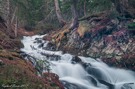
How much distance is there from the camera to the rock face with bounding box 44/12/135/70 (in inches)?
726

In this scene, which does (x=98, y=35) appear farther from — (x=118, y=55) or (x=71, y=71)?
(x=71, y=71)

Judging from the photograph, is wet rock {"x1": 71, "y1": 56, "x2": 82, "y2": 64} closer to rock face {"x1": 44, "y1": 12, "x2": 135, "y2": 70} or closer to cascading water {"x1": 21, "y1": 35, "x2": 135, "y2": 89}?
cascading water {"x1": 21, "y1": 35, "x2": 135, "y2": 89}

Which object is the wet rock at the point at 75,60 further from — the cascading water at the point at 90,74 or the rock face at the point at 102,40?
the rock face at the point at 102,40

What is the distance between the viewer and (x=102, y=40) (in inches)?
788

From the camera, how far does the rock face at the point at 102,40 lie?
60.5 feet

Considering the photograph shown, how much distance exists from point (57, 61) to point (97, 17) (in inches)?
344

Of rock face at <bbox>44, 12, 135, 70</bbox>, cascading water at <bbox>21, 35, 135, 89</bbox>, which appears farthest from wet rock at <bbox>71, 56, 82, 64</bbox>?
rock face at <bbox>44, 12, 135, 70</bbox>

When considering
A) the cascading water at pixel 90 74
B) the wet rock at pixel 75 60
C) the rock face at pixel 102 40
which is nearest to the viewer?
the cascading water at pixel 90 74

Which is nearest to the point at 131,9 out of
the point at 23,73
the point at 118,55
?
the point at 118,55

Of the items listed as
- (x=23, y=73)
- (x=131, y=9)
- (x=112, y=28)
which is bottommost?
(x=23, y=73)

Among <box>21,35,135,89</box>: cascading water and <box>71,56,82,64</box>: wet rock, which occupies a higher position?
<box>71,56,82,64</box>: wet rock

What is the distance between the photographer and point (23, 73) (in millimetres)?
9719

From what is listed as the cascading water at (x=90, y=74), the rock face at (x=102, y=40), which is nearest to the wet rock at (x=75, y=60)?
the cascading water at (x=90, y=74)

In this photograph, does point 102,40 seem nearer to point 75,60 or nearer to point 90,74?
point 75,60
